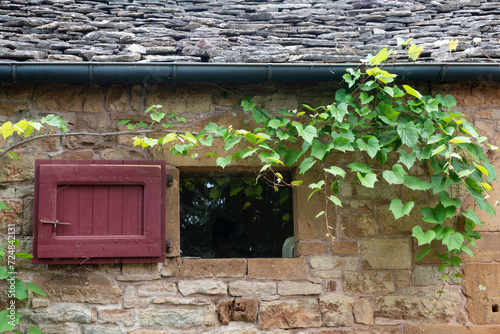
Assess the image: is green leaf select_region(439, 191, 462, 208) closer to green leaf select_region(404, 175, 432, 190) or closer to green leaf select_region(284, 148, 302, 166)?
green leaf select_region(404, 175, 432, 190)

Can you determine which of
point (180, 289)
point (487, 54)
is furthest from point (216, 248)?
point (487, 54)

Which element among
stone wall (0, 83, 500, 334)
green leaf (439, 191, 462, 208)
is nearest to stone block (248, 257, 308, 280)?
stone wall (0, 83, 500, 334)

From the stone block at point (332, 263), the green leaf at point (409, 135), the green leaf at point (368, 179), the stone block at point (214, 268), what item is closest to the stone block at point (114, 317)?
the stone block at point (214, 268)

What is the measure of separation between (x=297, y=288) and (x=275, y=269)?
196 mm

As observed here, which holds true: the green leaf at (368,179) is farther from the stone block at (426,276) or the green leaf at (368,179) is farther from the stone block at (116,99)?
the stone block at (116,99)

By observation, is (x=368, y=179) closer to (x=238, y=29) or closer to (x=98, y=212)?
(x=238, y=29)

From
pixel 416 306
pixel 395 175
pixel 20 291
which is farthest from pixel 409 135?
pixel 20 291

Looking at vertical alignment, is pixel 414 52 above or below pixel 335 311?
above

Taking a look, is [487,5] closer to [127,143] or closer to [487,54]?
[487,54]

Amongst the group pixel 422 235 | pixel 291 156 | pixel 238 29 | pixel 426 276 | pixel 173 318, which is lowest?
pixel 173 318

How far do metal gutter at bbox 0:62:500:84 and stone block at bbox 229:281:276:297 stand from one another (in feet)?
4.50

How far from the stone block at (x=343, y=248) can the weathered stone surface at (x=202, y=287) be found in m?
0.79

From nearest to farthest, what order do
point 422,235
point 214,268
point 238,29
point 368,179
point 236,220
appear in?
1. point 368,179
2. point 422,235
3. point 214,268
4. point 238,29
5. point 236,220

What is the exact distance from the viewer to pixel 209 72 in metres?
3.86
